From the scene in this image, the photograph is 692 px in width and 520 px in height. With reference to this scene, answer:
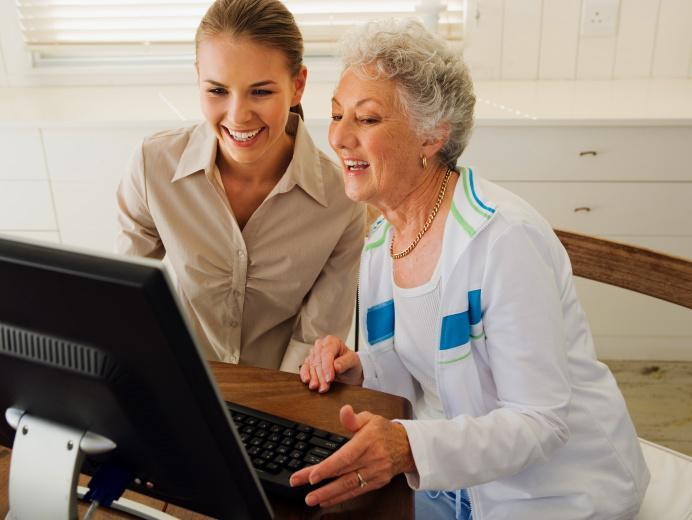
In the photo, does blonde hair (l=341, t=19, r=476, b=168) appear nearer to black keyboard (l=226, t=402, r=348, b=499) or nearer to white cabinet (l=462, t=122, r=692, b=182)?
black keyboard (l=226, t=402, r=348, b=499)

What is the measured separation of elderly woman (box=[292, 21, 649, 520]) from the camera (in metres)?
1.00

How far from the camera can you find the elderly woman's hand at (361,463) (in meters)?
0.85

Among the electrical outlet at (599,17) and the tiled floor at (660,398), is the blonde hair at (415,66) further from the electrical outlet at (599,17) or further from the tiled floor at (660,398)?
the electrical outlet at (599,17)

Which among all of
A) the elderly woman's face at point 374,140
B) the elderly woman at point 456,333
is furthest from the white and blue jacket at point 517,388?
the elderly woman's face at point 374,140

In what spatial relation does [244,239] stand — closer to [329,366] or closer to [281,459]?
A: [329,366]

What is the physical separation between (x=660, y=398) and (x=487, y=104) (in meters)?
1.20

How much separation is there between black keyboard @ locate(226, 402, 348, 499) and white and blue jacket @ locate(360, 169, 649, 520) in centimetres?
12

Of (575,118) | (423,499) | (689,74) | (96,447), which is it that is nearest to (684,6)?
(689,74)

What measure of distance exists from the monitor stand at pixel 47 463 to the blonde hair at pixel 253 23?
0.89 m

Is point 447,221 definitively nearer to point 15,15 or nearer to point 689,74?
point 689,74

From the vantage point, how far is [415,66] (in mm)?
1127

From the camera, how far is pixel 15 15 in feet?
9.55

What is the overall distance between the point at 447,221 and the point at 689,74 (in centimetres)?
222

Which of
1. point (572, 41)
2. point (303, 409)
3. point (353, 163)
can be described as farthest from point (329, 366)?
point (572, 41)
